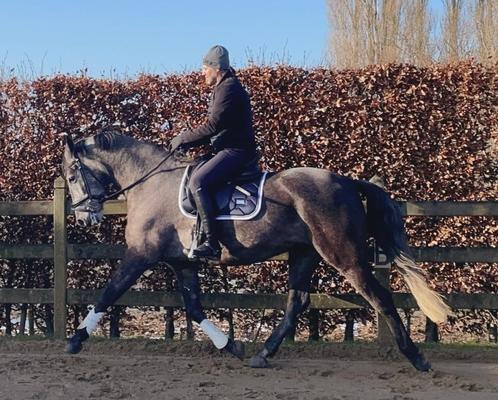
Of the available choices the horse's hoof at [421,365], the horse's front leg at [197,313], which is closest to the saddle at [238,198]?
the horse's front leg at [197,313]

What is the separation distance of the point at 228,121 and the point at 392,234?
1.81 meters

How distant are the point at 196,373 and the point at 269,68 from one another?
3.59m

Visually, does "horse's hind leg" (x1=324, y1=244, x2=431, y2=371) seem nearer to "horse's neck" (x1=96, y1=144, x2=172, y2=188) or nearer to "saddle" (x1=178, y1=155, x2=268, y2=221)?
"saddle" (x1=178, y1=155, x2=268, y2=221)

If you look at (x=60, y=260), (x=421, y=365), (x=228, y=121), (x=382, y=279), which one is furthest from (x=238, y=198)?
(x=60, y=260)

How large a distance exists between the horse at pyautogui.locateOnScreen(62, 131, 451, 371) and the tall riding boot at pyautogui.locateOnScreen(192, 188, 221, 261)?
0.46 ft

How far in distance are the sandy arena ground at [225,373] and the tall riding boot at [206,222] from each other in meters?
1.08

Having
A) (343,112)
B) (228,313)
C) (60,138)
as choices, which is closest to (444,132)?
(343,112)

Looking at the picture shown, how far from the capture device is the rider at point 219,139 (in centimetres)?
656

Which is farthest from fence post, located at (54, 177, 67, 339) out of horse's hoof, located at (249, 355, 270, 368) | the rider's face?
horse's hoof, located at (249, 355, 270, 368)

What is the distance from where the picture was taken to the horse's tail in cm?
664

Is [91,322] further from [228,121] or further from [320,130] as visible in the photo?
[320,130]

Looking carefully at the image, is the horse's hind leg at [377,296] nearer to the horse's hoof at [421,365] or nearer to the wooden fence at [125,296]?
the horse's hoof at [421,365]

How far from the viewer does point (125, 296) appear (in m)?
8.15

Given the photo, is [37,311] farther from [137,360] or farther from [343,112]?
[343,112]
